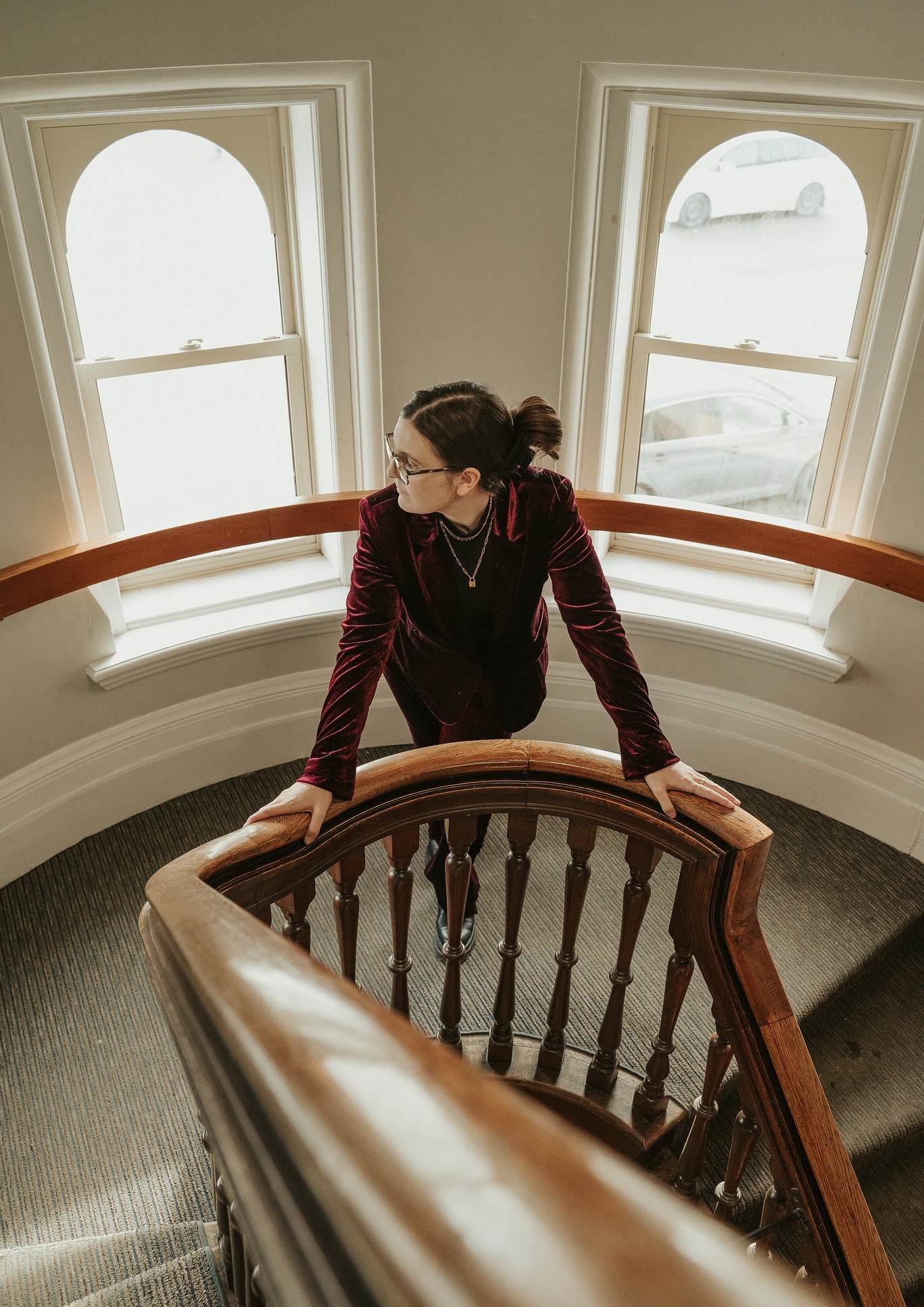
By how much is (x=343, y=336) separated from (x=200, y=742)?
4.19 feet

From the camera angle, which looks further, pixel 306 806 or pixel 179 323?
pixel 179 323

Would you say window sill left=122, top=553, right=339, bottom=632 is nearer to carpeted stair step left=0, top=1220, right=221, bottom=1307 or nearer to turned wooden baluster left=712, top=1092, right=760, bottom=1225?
carpeted stair step left=0, top=1220, right=221, bottom=1307

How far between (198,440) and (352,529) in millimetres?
539

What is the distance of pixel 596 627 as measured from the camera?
1781mm

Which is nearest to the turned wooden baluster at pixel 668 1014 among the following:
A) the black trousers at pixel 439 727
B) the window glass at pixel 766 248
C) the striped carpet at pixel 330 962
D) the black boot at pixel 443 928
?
the striped carpet at pixel 330 962

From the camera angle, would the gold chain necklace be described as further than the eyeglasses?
Yes

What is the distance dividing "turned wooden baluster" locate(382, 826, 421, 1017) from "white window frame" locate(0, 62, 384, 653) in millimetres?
1508

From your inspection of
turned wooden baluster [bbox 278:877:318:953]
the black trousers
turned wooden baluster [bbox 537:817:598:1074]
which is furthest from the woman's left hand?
the black trousers

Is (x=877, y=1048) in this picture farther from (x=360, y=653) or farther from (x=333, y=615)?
(x=333, y=615)

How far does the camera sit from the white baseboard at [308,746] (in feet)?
8.64

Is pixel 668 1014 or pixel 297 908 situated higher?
pixel 297 908

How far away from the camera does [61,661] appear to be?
8.45 feet

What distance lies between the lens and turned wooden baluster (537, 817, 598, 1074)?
4.92ft

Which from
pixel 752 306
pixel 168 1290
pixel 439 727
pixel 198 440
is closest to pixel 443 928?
pixel 439 727
